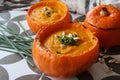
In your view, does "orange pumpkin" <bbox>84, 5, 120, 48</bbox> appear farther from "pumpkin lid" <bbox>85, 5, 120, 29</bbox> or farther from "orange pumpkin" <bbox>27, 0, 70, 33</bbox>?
"orange pumpkin" <bbox>27, 0, 70, 33</bbox>

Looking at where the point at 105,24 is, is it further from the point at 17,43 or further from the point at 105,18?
the point at 17,43

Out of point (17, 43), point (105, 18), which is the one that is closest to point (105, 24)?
point (105, 18)

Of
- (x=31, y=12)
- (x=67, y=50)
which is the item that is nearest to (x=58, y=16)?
(x=31, y=12)

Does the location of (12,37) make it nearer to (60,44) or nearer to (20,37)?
(20,37)

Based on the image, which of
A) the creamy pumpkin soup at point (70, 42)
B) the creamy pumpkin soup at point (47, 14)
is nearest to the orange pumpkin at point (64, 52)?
the creamy pumpkin soup at point (70, 42)

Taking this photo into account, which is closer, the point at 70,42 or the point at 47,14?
the point at 70,42

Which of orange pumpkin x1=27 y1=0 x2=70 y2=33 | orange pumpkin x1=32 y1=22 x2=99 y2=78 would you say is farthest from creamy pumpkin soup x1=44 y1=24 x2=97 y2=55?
orange pumpkin x1=27 y1=0 x2=70 y2=33
